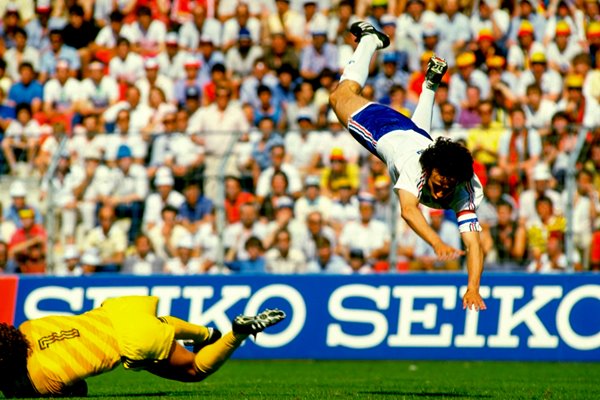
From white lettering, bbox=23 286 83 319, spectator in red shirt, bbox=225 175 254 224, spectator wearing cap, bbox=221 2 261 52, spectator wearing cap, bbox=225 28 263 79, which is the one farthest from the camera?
spectator wearing cap, bbox=221 2 261 52

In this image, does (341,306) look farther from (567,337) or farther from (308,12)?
(308,12)

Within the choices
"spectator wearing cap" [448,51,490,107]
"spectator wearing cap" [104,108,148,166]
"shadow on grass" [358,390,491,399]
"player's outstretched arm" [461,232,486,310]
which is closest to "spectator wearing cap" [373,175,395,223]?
"spectator wearing cap" [448,51,490,107]

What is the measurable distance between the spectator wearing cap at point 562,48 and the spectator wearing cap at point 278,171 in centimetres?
488

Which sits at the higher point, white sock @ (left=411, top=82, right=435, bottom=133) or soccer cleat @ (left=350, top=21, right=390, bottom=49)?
soccer cleat @ (left=350, top=21, right=390, bottom=49)

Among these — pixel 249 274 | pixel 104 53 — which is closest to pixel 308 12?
Result: pixel 104 53

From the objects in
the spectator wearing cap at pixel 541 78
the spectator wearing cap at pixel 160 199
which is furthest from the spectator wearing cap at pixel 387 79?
the spectator wearing cap at pixel 160 199

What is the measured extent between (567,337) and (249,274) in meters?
4.24

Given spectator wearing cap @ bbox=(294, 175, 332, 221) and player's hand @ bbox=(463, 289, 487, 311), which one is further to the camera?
spectator wearing cap @ bbox=(294, 175, 332, 221)

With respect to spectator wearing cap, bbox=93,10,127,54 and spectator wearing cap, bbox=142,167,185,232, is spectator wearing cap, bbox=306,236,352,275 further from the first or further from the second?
spectator wearing cap, bbox=93,10,127,54

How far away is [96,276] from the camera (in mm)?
15898

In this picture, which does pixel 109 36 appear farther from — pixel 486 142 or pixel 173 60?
pixel 486 142

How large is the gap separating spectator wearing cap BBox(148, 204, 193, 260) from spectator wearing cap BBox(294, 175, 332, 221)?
65.6 inches

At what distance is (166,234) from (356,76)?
222 inches

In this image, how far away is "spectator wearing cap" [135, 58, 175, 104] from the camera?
2034 centimetres
